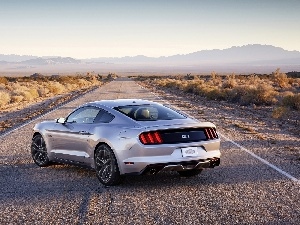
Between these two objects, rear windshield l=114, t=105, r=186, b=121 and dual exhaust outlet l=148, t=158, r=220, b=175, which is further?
rear windshield l=114, t=105, r=186, b=121

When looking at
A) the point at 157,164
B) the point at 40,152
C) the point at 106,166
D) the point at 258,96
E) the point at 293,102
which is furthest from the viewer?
the point at 258,96

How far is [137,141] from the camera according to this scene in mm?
8023

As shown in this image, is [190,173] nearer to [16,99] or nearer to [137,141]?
[137,141]

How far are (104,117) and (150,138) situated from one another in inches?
48.6

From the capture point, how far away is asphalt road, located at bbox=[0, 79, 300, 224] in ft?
21.6

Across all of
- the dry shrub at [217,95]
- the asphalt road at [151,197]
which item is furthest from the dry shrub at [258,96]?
the asphalt road at [151,197]

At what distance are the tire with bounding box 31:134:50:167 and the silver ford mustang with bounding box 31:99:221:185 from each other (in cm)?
63

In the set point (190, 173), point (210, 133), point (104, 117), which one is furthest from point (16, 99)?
point (210, 133)

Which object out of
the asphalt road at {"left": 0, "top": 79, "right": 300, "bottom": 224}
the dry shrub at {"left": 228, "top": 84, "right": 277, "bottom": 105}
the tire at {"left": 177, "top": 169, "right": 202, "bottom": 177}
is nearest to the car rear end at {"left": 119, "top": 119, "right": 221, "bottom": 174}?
the asphalt road at {"left": 0, "top": 79, "right": 300, "bottom": 224}

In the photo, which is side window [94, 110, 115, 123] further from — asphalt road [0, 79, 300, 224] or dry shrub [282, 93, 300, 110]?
dry shrub [282, 93, 300, 110]

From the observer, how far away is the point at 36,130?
10.5 metres

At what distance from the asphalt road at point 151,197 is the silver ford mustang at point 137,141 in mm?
339

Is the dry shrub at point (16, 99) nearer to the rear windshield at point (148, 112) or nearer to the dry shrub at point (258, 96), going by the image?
the dry shrub at point (258, 96)

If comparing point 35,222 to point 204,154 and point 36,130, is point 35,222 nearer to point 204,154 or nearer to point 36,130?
point 204,154
